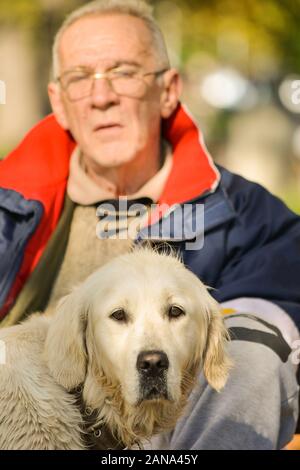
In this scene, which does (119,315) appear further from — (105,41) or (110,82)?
(105,41)

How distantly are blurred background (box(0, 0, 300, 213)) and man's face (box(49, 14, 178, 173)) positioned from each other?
0.19 m

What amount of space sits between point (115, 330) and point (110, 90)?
982mm

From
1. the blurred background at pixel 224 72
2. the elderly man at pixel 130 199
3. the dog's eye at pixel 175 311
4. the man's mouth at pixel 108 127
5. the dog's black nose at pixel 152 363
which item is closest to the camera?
the dog's black nose at pixel 152 363

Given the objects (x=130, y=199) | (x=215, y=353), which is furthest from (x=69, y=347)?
(x=130, y=199)

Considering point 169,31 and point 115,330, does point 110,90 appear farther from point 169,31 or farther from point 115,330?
point 115,330

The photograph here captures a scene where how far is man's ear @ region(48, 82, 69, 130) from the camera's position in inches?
113

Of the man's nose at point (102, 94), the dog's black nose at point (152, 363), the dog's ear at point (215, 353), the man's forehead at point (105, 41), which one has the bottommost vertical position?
the dog's ear at point (215, 353)

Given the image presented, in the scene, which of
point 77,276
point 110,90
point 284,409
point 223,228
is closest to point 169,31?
point 110,90

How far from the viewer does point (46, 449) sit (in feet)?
7.17

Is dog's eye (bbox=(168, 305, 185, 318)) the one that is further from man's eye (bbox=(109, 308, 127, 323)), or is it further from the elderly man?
the elderly man

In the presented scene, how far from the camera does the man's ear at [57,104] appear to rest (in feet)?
9.43

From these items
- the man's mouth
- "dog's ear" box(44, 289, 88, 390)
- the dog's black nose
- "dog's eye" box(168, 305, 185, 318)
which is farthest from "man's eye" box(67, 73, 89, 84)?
the dog's black nose

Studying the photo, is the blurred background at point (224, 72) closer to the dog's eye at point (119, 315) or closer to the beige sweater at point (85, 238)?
the beige sweater at point (85, 238)

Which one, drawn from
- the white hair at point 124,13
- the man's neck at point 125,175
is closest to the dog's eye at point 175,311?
the man's neck at point 125,175
